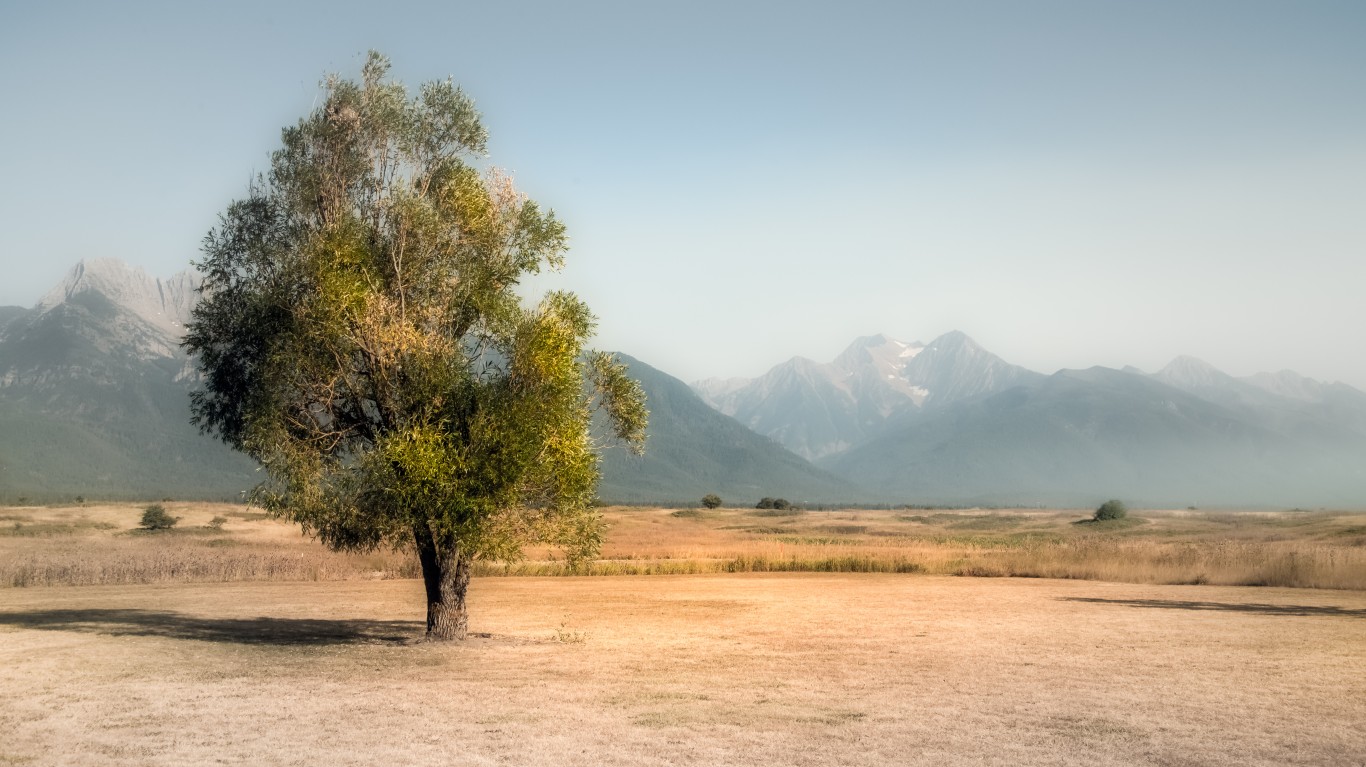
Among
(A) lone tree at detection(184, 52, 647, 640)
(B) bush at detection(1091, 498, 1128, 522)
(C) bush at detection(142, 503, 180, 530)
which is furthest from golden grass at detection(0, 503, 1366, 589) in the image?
(B) bush at detection(1091, 498, 1128, 522)

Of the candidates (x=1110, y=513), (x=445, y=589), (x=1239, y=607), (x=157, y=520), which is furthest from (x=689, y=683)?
(x=1110, y=513)

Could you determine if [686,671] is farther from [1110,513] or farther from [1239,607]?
[1110,513]

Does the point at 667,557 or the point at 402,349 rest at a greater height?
the point at 402,349

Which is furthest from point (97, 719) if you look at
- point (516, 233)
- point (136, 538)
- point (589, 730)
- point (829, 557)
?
point (136, 538)

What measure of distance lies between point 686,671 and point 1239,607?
24714 mm

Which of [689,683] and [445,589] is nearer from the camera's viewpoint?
[689,683]

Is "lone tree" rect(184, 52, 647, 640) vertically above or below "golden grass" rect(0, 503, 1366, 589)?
above

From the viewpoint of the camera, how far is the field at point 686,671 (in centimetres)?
1641

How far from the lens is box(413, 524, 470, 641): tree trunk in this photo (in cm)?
2855

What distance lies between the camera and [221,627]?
1288 inches

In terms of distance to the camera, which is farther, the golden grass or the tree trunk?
the golden grass

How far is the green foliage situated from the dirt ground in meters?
3.85

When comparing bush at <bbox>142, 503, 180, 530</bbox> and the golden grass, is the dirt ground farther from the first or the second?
bush at <bbox>142, 503, 180, 530</bbox>

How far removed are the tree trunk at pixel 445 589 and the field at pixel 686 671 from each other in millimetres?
920
